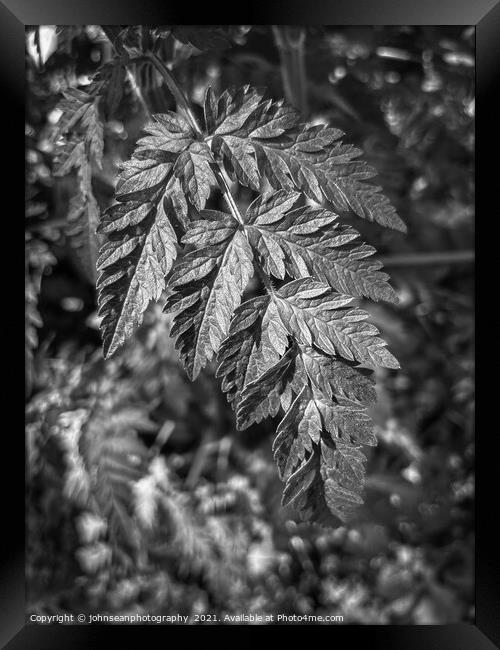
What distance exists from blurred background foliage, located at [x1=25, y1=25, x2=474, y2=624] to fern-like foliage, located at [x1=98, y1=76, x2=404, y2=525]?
0.47 metres

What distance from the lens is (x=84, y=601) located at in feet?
5.71

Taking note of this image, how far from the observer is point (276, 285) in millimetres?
721

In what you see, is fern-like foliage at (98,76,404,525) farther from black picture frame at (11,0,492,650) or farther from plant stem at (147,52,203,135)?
black picture frame at (11,0,492,650)

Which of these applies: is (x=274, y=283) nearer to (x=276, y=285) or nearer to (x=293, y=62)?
(x=276, y=285)

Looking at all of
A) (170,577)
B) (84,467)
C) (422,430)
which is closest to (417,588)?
(422,430)

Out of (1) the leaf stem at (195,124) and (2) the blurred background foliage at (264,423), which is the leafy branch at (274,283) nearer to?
(1) the leaf stem at (195,124)

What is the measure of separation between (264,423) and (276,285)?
44.0 inches
